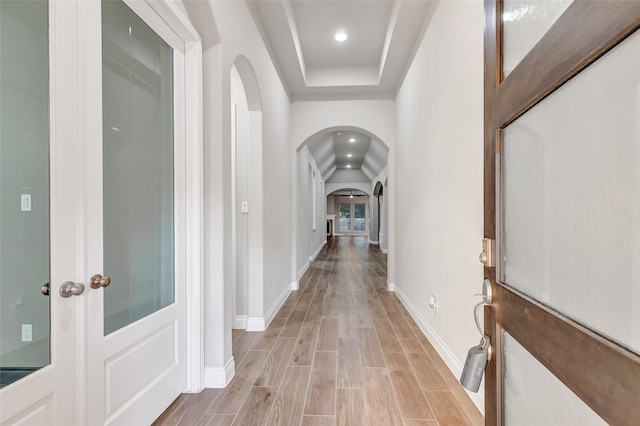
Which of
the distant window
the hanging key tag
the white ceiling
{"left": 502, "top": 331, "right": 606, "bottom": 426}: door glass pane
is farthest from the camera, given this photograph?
the distant window

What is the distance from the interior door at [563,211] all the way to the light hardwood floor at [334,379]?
92cm

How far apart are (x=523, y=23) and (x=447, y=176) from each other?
1.50 metres

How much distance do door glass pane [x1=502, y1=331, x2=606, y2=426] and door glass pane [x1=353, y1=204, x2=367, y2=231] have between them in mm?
18031

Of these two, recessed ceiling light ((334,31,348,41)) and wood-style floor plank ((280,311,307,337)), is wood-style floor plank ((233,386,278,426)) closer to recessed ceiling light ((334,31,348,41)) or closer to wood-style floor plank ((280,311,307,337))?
wood-style floor plank ((280,311,307,337))

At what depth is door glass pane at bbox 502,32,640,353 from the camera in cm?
48

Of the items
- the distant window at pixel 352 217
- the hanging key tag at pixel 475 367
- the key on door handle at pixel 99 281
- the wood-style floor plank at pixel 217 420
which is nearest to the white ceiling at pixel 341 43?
the key on door handle at pixel 99 281

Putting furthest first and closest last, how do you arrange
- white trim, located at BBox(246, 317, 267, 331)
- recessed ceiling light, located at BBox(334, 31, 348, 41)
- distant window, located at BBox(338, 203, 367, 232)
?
distant window, located at BBox(338, 203, 367, 232) → recessed ceiling light, located at BBox(334, 31, 348, 41) → white trim, located at BBox(246, 317, 267, 331)

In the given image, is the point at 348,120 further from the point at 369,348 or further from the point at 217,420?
the point at 217,420

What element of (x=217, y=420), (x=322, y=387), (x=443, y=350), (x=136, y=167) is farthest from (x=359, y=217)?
(x=136, y=167)

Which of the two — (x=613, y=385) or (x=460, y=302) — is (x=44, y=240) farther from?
(x=460, y=302)

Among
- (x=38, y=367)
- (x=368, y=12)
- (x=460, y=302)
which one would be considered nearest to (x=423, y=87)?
(x=368, y=12)

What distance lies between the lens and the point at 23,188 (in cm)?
96

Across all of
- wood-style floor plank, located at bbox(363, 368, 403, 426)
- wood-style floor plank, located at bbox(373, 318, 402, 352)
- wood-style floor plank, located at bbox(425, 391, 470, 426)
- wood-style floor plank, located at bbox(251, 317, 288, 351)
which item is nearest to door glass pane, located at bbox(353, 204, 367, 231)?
wood-style floor plank, located at bbox(373, 318, 402, 352)

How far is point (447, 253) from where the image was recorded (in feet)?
7.15
